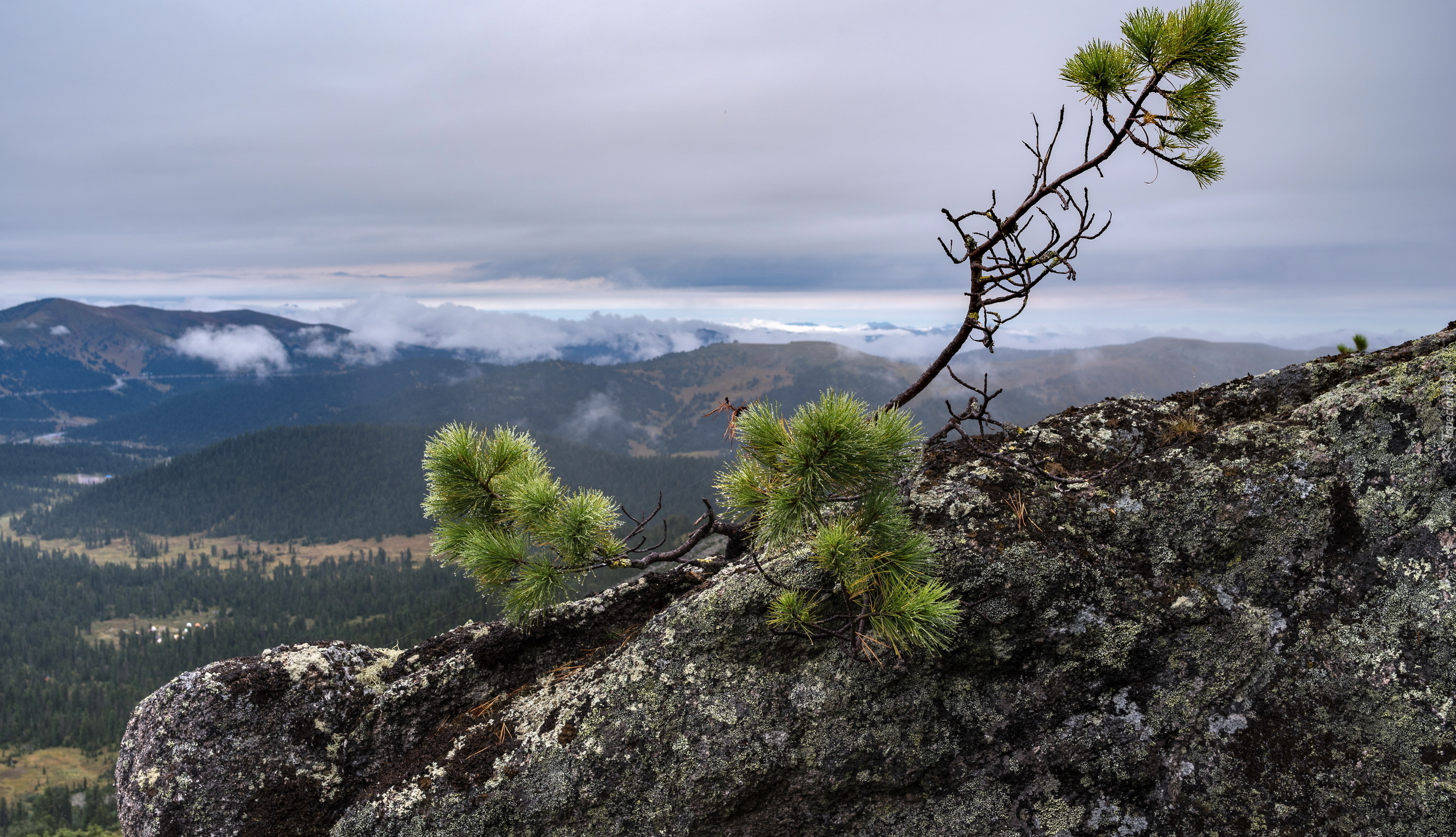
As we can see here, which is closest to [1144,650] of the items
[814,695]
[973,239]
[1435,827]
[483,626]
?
[1435,827]

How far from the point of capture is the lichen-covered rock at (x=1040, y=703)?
4746mm

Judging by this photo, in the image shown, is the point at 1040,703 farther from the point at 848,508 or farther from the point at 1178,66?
the point at 1178,66

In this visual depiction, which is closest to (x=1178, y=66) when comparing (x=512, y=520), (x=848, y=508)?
(x=848, y=508)

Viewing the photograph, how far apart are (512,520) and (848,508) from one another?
3.36 meters

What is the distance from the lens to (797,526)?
4324mm

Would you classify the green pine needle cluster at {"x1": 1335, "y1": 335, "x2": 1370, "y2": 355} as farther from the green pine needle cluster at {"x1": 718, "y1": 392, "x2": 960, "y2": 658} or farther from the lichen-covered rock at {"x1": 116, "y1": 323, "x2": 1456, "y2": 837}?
the green pine needle cluster at {"x1": 718, "y1": 392, "x2": 960, "y2": 658}

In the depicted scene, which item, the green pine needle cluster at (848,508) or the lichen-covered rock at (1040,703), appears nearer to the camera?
the green pine needle cluster at (848,508)

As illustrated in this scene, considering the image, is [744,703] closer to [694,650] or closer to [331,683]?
[694,650]

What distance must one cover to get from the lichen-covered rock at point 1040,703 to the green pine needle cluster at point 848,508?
83 centimetres

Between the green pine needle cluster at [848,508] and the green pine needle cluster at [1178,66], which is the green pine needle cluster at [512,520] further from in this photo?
the green pine needle cluster at [1178,66]

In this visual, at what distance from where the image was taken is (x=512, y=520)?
651 cm

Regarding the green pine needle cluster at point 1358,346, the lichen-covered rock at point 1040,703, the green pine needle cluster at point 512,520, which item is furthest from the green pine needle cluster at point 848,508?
the green pine needle cluster at point 1358,346

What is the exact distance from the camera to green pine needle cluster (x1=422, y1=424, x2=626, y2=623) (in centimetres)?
600

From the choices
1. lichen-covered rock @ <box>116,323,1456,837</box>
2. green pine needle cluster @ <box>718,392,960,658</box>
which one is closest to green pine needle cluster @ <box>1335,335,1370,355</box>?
lichen-covered rock @ <box>116,323,1456,837</box>
